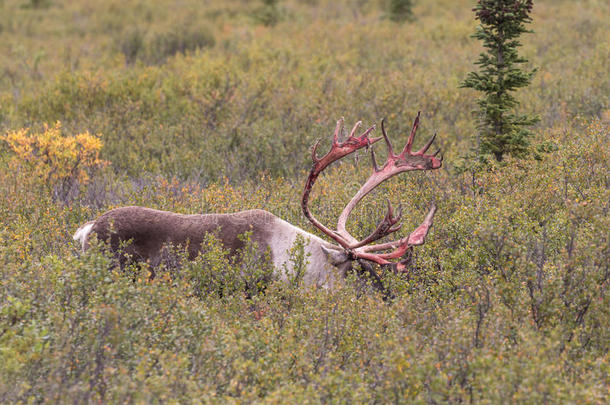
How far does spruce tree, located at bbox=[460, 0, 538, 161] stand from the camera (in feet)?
26.3

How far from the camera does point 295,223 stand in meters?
7.15

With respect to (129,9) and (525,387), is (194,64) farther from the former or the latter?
(525,387)

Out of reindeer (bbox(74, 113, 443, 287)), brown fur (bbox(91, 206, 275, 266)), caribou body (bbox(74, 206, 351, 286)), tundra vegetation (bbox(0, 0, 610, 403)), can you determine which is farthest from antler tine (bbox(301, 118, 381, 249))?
tundra vegetation (bbox(0, 0, 610, 403))

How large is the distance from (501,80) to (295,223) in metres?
3.46

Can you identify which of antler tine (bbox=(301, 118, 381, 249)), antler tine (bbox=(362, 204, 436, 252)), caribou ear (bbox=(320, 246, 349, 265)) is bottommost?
caribou ear (bbox=(320, 246, 349, 265))

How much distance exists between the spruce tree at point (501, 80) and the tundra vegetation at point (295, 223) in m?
0.38

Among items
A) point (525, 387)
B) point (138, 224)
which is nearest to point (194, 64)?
point (138, 224)

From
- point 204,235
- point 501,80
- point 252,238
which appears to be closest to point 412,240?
point 252,238

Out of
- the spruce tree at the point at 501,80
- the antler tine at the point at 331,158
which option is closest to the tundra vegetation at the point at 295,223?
the spruce tree at the point at 501,80

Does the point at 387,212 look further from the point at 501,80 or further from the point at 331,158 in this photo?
the point at 501,80

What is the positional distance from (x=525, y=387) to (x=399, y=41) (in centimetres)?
1482

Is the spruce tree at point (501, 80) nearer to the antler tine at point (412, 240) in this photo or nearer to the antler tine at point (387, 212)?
the antler tine at point (387, 212)

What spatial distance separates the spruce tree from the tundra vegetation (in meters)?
0.38

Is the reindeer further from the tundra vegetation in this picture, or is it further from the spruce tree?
the spruce tree
